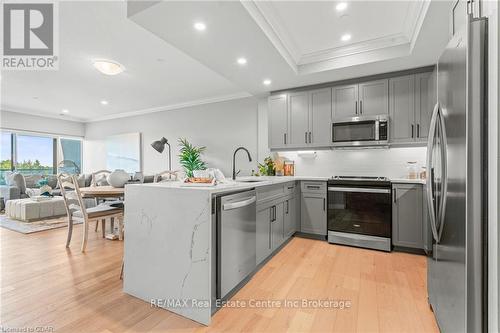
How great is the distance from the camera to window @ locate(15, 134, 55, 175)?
668 centimetres

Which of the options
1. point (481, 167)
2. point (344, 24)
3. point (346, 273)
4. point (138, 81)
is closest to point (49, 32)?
point (138, 81)

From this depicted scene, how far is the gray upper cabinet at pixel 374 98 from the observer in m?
3.36

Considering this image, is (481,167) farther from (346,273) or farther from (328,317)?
(346,273)

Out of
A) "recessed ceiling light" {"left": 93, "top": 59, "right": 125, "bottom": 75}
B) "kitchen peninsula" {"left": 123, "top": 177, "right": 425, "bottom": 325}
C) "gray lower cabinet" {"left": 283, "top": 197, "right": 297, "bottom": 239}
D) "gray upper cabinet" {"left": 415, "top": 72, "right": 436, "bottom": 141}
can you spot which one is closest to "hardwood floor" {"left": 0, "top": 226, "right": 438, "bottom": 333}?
"kitchen peninsula" {"left": 123, "top": 177, "right": 425, "bottom": 325}

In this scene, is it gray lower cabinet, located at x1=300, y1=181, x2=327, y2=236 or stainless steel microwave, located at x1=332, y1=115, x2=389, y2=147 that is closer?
stainless steel microwave, located at x1=332, y1=115, x2=389, y2=147

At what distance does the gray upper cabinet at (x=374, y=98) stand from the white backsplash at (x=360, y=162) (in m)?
0.64

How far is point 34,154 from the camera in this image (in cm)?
699

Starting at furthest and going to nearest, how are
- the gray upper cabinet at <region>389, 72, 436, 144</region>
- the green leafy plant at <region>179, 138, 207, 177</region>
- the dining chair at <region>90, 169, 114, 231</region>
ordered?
the green leafy plant at <region>179, 138, 207, 177</region> → the dining chair at <region>90, 169, 114, 231</region> → the gray upper cabinet at <region>389, 72, 436, 144</region>

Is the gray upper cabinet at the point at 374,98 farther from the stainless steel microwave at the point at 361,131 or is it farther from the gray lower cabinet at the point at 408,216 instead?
the gray lower cabinet at the point at 408,216

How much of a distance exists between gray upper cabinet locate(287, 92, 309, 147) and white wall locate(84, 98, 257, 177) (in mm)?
1058

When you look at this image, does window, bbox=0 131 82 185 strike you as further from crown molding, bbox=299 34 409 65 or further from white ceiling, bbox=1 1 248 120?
crown molding, bbox=299 34 409 65

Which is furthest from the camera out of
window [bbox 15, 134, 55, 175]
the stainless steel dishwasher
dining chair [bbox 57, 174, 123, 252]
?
window [bbox 15, 134, 55, 175]

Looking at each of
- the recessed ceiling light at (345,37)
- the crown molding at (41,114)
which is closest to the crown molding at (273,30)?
the recessed ceiling light at (345,37)

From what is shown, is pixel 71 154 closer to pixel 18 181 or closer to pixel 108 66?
pixel 18 181
